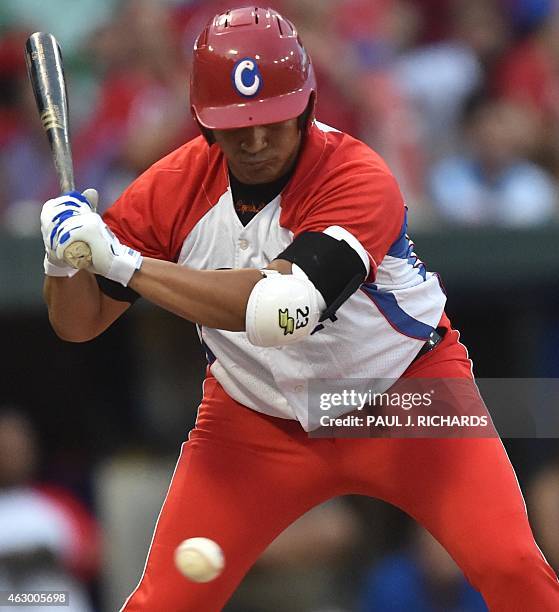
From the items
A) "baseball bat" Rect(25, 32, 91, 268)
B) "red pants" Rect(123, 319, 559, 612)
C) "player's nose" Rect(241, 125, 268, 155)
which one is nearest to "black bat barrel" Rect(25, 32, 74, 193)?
"baseball bat" Rect(25, 32, 91, 268)

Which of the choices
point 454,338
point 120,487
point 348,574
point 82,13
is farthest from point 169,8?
point 454,338

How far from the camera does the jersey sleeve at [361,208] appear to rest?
3115mm

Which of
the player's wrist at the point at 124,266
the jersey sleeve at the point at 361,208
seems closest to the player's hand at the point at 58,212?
the player's wrist at the point at 124,266

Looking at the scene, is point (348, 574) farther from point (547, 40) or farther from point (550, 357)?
point (547, 40)

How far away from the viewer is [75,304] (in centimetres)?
332

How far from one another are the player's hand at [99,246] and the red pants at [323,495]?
0.63 metres

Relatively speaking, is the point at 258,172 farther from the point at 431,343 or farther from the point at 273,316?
the point at 431,343

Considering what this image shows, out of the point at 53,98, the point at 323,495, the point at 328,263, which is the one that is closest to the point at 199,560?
the point at 323,495

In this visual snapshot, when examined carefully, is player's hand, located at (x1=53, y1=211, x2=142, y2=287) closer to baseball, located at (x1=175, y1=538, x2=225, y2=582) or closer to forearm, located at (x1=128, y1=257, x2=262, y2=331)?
forearm, located at (x1=128, y1=257, x2=262, y2=331)

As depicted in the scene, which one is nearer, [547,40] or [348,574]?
[348,574]

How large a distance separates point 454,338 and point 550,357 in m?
2.67

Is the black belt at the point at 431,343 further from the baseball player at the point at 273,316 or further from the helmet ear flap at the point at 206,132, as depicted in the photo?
the helmet ear flap at the point at 206,132

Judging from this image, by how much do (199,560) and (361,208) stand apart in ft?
3.12

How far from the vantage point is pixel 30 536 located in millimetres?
5242
